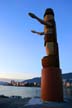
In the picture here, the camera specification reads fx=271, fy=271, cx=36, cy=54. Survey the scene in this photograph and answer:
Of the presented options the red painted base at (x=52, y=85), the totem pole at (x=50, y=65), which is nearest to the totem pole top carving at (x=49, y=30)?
the totem pole at (x=50, y=65)

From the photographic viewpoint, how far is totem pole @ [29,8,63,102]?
12920 millimetres

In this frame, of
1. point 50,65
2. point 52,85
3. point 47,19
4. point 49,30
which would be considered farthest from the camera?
point 47,19

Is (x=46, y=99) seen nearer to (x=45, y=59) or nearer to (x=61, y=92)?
(x=61, y=92)

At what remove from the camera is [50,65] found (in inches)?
529

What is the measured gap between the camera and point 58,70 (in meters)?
13.3

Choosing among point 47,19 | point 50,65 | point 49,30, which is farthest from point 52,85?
point 47,19

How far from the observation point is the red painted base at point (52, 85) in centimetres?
1288

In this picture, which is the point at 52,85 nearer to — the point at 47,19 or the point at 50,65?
the point at 50,65

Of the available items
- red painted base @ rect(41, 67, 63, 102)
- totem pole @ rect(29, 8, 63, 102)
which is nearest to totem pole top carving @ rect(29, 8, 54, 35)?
totem pole @ rect(29, 8, 63, 102)

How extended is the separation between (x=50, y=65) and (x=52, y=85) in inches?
42.3

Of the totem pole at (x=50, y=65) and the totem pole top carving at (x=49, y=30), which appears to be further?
the totem pole top carving at (x=49, y=30)

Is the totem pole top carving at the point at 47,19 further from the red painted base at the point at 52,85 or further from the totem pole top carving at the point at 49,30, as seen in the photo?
the red painted base at the point at 52,85

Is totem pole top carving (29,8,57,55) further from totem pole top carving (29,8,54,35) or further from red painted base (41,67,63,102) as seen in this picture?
red painted base (41,67,63,102)

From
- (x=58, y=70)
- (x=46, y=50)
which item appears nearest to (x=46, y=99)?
(x=58, y=70)
